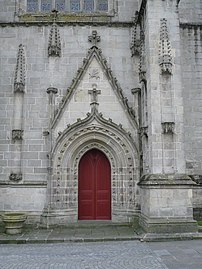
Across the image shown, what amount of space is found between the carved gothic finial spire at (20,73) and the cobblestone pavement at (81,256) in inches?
220

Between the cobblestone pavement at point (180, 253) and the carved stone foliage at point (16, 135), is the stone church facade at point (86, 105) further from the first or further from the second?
the cobblestone pavement at point (180, 253)

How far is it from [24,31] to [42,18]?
92 centimetres

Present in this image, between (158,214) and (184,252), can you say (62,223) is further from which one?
(184,252)

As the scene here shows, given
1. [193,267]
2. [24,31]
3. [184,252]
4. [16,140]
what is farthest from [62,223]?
[24,31]

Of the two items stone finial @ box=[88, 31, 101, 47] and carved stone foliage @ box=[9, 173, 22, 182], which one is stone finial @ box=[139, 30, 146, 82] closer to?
stone finial @ box=[88, 31, 101, 47]

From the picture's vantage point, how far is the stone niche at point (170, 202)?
30.6 feet

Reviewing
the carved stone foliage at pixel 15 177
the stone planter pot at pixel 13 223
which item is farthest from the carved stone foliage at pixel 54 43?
the stone planter pot at pixel 13 223

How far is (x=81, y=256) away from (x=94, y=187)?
4581mm

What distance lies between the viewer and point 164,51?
10.1 metres

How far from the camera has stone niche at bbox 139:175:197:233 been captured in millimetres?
9320

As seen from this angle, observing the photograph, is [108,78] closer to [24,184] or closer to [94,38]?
[94,38]

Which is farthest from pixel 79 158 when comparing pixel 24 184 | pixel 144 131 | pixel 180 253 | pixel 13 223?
pixel 180 253

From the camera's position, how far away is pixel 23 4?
42.3 feet

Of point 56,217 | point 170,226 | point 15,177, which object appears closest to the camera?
point 170,226
